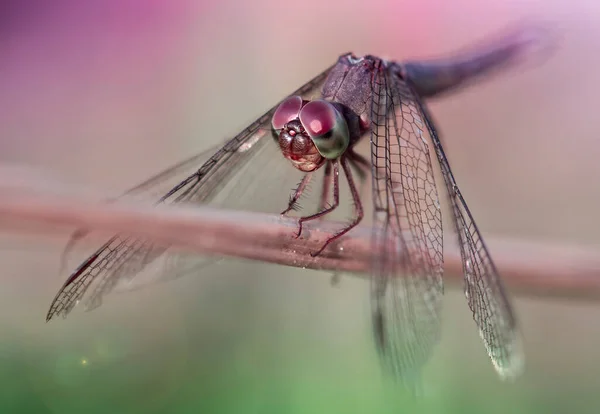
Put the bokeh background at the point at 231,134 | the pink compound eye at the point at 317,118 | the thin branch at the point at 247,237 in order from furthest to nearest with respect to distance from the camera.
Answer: the bokeh background at the point at 231,134 → the pink compound eye at the point at 317,118 → the thin branch at the point at 247,237

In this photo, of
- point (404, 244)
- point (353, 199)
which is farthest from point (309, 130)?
point (404, 244)

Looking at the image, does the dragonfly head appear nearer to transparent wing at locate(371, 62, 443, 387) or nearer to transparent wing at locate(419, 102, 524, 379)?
transparent wing at locate(371, 62, 443, 387)

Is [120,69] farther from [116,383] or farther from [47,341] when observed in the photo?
[116,383]

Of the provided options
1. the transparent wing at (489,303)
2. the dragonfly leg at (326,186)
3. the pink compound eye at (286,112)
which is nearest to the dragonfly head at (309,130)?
the pink compound eye at (286,112)

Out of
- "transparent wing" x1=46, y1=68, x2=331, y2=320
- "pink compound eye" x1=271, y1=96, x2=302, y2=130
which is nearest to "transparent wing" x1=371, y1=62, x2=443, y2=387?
"pink compound eye" x1=271, y1=96, x2=302, y2=130

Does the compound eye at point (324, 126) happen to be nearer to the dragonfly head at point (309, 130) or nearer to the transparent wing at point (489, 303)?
the dragonfly head at point (309, 130)

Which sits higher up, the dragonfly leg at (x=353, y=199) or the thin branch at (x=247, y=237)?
the dragonfly leg at (x=353, y=199)
